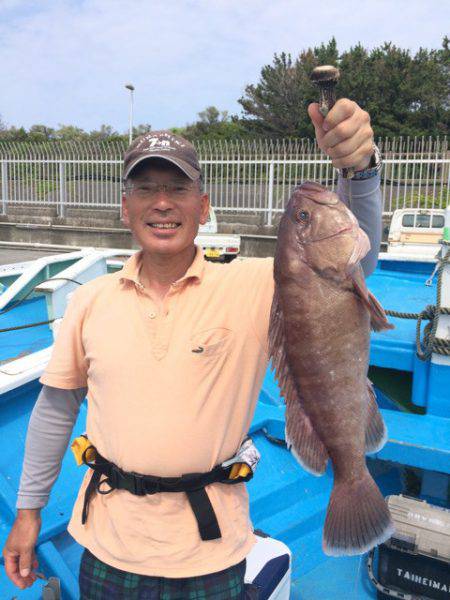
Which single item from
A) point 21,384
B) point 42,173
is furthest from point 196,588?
point 42,173

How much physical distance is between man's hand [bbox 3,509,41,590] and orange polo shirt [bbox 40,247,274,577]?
0.18 metres

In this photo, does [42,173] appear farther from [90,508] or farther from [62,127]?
[62,127]

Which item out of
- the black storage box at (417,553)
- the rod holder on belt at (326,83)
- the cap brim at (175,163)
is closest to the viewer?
the rod holder on belt at (326,83)

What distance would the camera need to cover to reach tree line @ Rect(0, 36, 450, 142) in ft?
120

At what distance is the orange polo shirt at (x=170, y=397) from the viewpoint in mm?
1707

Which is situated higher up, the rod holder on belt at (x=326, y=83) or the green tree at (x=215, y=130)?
the green tree at (x=215, y=130)

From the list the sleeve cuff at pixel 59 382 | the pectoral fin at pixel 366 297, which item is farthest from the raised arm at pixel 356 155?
the sleeve cuff at pixel 59 382

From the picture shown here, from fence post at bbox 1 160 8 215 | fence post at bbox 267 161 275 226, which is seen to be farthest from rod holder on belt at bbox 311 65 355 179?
fence post at bbox 1 160 8 215

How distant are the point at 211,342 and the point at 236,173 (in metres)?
15.0

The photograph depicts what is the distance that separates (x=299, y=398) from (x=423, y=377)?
2457 mm

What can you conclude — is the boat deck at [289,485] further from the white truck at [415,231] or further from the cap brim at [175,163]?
the white truck at [415,231]

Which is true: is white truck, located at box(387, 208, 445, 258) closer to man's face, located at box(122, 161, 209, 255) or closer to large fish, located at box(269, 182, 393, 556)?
man's face, located at box(122, 161, 209, 255)

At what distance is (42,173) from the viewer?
18.5m

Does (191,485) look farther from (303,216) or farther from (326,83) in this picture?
(326,83)
